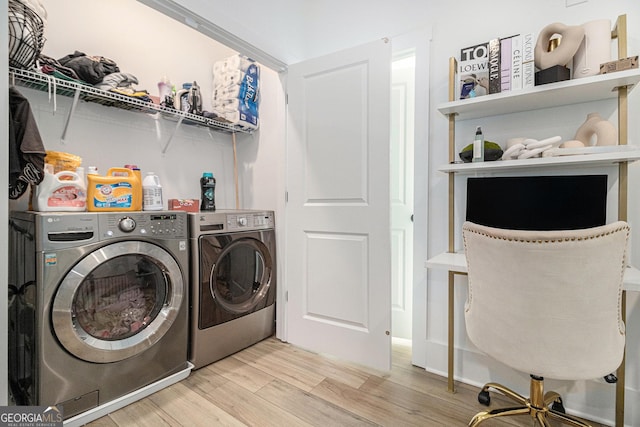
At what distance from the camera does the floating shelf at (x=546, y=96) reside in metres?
1.31

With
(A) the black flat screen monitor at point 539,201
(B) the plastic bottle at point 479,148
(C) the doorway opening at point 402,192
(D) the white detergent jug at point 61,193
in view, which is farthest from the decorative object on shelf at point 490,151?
(D) the white detergent jug at point 61,193

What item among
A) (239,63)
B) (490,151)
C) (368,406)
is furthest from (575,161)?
(239,63)

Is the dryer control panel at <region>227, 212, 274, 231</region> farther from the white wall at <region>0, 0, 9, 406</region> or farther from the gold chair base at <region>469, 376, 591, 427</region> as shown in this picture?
the gold chair base at <region>469, 376, 591, 427</region>

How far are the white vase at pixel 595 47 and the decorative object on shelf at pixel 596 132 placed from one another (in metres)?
0.22

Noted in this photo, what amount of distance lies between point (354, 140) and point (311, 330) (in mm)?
1347

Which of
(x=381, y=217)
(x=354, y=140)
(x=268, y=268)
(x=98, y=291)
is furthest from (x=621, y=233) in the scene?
(x=98, y=291)

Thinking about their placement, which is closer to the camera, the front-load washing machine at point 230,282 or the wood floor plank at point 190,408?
the wood floor plank at point 190,408

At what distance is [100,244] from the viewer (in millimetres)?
1481

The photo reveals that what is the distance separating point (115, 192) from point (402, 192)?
199 centimetres

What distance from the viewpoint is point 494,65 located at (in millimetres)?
1574

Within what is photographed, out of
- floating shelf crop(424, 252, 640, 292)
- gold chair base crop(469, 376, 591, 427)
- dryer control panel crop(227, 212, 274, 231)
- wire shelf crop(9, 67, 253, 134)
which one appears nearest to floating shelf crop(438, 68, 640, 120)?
floating shelf crop(424, 252, 640, 292)

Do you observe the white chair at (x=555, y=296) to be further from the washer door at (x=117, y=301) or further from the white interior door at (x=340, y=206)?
the washer door at (x=117, y=301)

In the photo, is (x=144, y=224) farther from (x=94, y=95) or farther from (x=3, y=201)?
(x=94, y=95)

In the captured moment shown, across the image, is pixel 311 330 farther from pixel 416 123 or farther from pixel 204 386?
pixel 416 123
